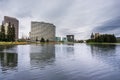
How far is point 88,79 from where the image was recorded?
17984mm

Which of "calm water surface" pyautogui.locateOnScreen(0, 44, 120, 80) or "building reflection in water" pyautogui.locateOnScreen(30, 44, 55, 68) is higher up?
"building reflection in water" pyautogui.locateOnScreen(30, 44, 55, 68)

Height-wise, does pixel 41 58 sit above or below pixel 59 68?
above

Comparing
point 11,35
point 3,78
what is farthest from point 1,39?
point 3,78

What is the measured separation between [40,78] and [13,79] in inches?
111

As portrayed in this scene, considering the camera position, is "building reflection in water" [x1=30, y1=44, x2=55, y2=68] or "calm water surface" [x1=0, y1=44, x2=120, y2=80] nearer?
"calm water surface" [x1=0, y1=44, x2=120, y2=80]

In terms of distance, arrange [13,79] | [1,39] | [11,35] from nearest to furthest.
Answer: [13,79]
[1,39]
[11,35]

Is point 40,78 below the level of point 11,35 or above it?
below

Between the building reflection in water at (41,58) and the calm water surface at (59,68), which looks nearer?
the calm water surface at (59,68)

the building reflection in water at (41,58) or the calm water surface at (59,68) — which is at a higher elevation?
the building reflection in water at (41,58)

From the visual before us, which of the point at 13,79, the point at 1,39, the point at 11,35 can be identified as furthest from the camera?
the point at 11,35

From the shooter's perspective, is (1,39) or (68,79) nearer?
(68,79)

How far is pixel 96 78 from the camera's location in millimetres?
18562

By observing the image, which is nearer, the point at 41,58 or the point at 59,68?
the point at 59,68

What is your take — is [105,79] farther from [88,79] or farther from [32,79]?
[32,79]
